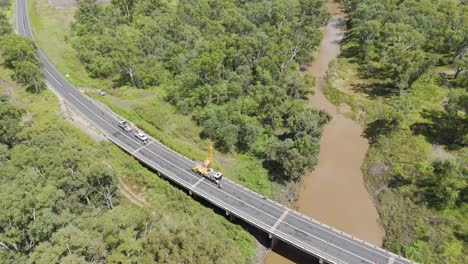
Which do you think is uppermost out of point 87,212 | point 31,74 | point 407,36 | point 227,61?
point 407,36

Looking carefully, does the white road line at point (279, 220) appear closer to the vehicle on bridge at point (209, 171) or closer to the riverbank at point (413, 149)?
the vehicle on bridge at point (209, 171)

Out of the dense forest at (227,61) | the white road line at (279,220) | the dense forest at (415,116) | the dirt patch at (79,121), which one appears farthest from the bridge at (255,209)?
the dense forest at (227,61)

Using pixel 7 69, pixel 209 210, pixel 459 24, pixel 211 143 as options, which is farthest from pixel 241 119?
pixel 459 24

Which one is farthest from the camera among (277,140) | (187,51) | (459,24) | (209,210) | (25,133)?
(459,24)

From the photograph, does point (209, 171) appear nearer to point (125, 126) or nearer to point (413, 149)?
point (125, 126)

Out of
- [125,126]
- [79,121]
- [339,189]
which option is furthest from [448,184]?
[79,121]

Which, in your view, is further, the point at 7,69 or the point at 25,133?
the point at 7,69

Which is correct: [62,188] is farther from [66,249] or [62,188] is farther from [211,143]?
[211,143]
